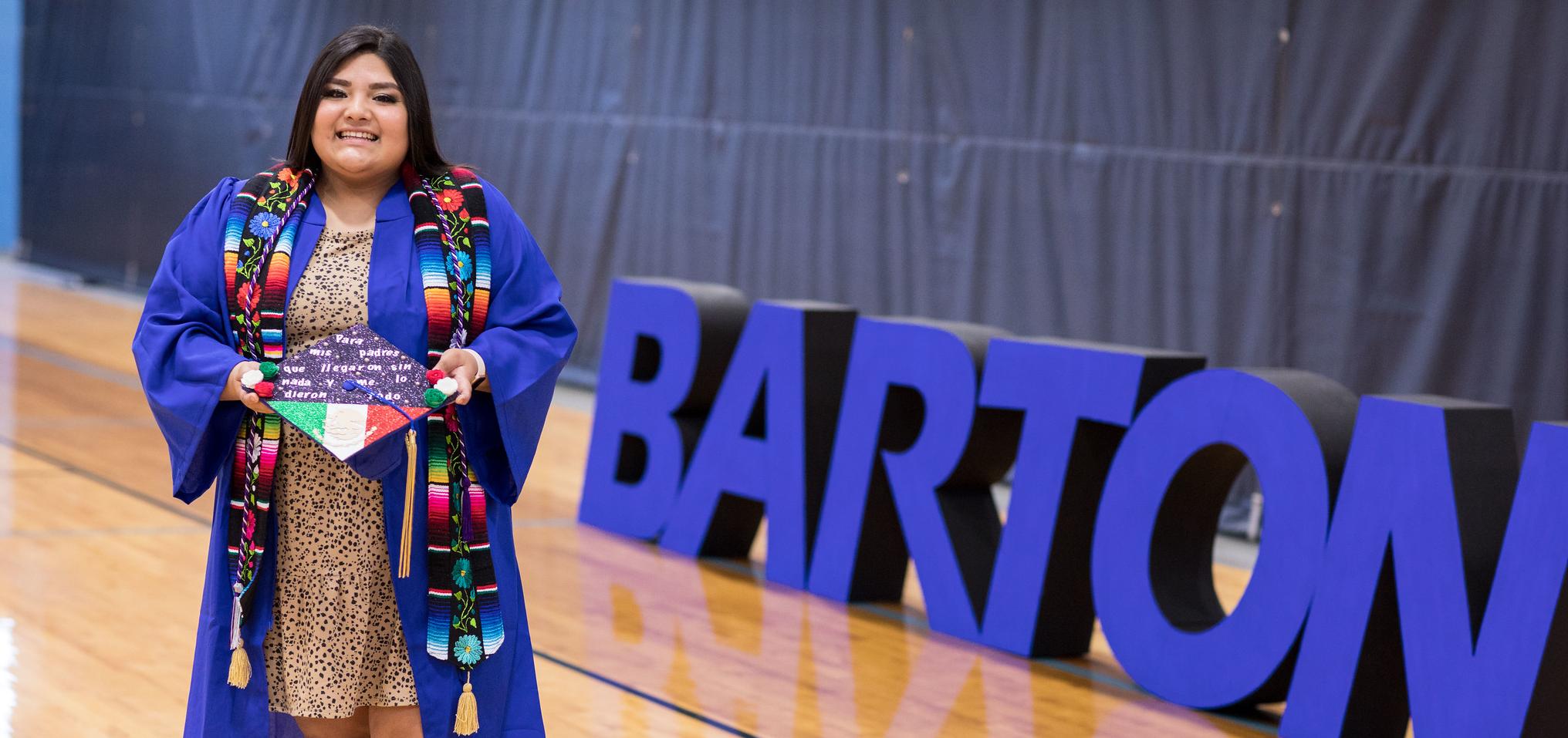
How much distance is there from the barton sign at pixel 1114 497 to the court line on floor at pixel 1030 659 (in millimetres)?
43

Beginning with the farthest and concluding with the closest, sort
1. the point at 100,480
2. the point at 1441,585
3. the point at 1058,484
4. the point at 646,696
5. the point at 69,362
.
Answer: the point at 69,362 < the point at 100,480 < the point at 1058,484 < the point at 646,696 < the point at 1441,585

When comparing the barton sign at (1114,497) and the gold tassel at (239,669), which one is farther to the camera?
the barton sign at (1114,497)

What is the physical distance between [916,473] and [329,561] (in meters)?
2.76

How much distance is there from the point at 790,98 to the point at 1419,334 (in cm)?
Result: 352

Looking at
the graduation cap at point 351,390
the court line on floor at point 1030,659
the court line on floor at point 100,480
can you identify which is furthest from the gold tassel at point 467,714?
the court line on floor at point 100,480

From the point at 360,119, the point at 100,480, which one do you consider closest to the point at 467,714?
the point at 360,119

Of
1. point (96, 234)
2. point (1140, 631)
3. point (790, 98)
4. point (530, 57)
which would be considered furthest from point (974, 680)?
point (96, 234)

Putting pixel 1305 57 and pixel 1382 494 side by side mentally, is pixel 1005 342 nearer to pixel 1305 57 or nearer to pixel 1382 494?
pixel 1382 494

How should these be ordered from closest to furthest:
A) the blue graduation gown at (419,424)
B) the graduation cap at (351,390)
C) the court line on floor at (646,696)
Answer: the graduation cap at (351,390) < the blue graduation gown at (419,424) < the court line on floor at (646,696)

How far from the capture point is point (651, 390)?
19.2 feet

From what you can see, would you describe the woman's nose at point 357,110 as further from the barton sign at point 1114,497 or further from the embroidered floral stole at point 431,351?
the barton sign at point 1114,497

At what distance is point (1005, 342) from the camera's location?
4840mm

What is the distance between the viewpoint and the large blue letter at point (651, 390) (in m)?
5.73

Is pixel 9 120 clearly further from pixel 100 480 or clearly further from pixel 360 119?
pixel 360 119
